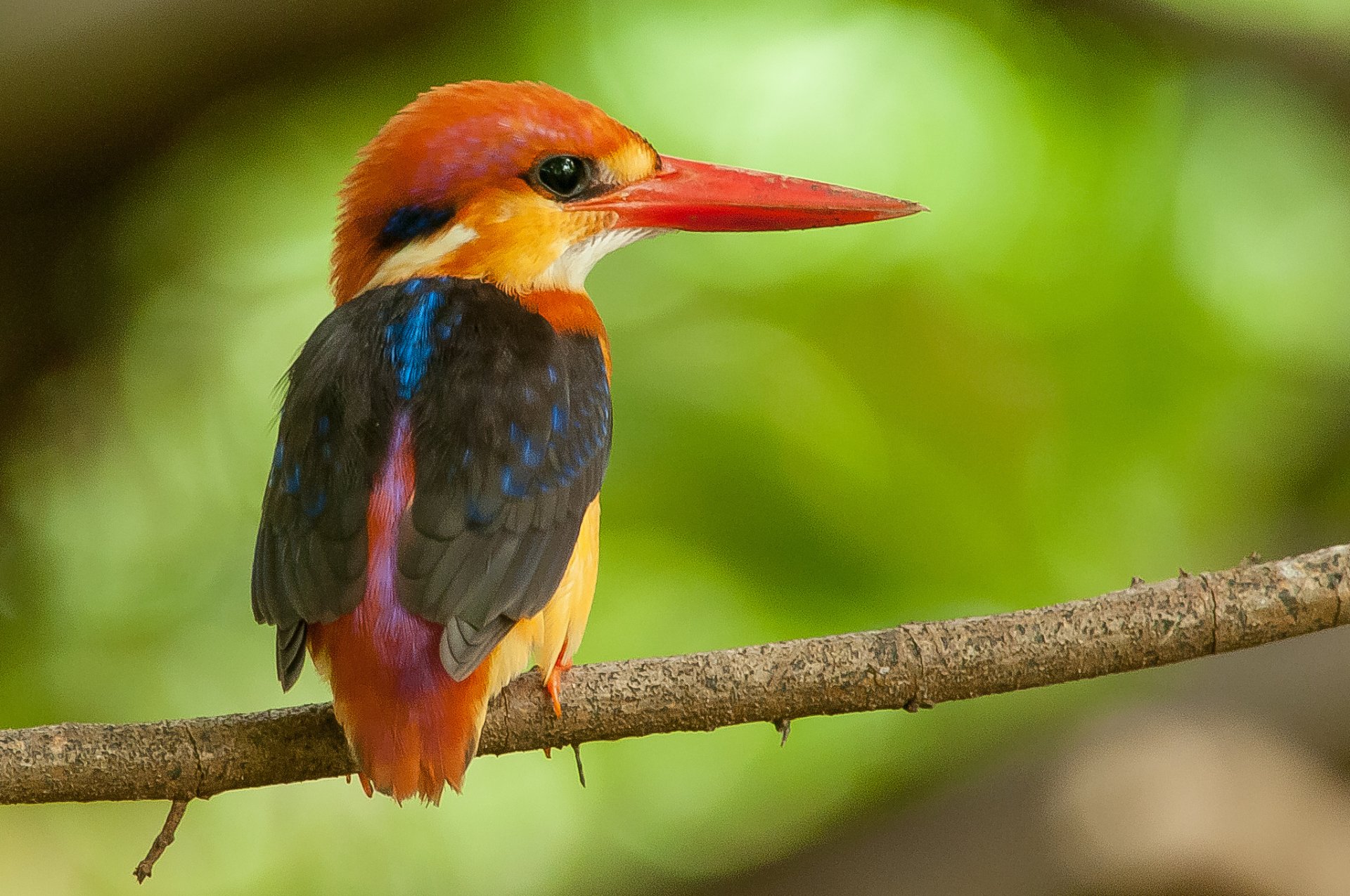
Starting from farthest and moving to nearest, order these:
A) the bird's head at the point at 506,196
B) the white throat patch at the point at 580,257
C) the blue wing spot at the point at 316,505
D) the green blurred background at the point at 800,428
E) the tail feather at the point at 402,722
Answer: the green blurred background at the point at 800,428
the white throat patch at the point at 580,257
the bird's head at the point at 506,196
the blue wing spot at the point at 316,505
the tail feather at the point at 402,722

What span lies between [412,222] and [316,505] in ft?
1.72

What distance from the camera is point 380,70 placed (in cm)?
358

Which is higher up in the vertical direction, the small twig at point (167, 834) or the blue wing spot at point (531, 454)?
the blue wing spot at point (531, 454)

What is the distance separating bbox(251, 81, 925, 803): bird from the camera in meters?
1.87

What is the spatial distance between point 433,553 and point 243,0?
4.81 ft

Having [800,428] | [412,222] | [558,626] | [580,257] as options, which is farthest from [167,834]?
[800,428]

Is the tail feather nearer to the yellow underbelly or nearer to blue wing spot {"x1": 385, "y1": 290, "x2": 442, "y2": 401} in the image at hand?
the yellow underbelly

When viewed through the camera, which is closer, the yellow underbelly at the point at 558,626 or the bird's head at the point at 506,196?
the yellow underbelly at the point at 558,626

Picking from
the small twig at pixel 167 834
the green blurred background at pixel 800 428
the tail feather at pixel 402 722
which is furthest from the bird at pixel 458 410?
the green blurred background at pixel 800 428

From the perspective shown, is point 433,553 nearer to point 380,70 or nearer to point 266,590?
point 266,590

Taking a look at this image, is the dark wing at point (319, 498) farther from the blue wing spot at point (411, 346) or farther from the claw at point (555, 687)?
the claw at point (555, 687)

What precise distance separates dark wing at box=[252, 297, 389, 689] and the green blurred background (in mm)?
1192

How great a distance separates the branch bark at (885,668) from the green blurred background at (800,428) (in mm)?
1221

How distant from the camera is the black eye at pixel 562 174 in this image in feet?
7.43
